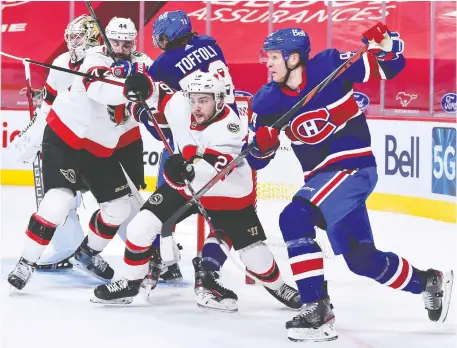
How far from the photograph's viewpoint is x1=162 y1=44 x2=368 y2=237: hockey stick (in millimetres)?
3078

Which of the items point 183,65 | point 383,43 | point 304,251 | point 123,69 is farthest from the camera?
point 183,65

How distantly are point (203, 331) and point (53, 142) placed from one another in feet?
3.41

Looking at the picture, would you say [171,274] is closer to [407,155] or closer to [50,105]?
[50,105]

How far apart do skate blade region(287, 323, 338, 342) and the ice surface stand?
3cm

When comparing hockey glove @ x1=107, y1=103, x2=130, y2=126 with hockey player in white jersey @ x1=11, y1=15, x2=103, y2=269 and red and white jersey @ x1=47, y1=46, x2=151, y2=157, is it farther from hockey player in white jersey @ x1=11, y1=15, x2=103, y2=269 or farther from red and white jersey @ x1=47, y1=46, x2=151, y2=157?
hockey player in white jersey @ x1=11, y1=15, x2=103, y2=269

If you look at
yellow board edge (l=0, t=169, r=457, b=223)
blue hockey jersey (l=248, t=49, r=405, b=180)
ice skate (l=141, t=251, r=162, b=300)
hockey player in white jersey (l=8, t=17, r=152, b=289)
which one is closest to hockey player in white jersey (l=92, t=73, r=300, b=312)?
ice skate (l=141, t=251, r=162, b=300)

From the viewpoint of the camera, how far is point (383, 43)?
3102mm

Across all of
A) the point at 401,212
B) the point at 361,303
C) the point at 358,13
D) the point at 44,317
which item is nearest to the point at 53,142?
the point at 44,317

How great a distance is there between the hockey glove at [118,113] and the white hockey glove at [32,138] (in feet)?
1.37

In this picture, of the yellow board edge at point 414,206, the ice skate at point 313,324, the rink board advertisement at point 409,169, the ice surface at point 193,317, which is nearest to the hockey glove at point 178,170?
the ice surface at point 193,317

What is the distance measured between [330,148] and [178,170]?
1.64ft

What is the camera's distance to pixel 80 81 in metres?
3.74

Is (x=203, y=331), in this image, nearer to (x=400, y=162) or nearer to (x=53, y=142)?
(x=53, y=142)

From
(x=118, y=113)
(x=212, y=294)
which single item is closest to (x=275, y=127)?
(x=212, y=294)
